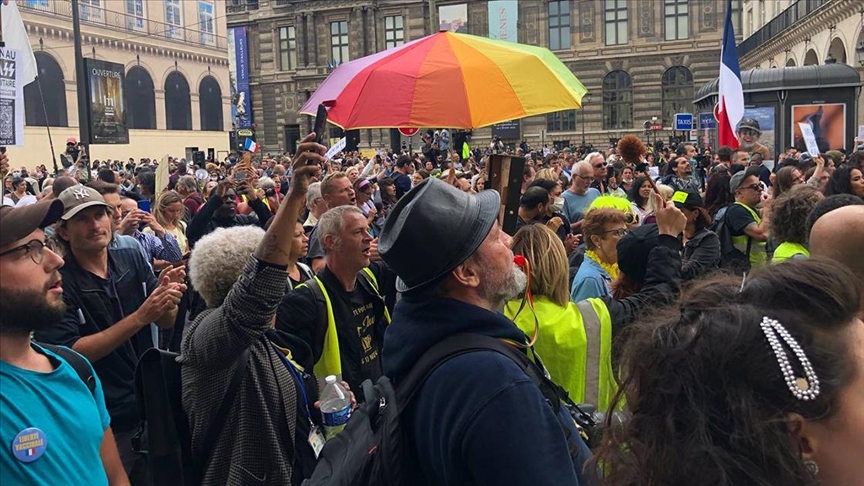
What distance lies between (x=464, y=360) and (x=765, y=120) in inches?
775

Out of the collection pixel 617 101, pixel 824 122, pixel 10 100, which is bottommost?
pixel 10 100

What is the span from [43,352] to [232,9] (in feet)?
183

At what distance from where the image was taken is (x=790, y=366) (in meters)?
1.19

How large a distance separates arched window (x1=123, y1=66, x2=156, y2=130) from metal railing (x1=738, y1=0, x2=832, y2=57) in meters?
34.2

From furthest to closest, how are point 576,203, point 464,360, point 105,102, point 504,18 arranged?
1. point 504,18
2. point 105,102
3. point 576,203
4. point 464,360

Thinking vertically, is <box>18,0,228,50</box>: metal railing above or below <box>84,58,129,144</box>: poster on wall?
above

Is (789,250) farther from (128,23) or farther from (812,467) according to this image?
(128,23)

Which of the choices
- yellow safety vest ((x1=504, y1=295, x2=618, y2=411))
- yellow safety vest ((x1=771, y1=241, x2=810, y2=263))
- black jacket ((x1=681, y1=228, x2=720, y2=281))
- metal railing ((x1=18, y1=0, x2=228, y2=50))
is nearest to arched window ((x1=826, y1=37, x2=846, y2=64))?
black jacket ((x1=681, y1=228, x2=720, y2=281))

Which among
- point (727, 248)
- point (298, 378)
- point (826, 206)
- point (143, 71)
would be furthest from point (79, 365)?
point (143, 71)

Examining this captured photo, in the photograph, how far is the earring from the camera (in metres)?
1.21

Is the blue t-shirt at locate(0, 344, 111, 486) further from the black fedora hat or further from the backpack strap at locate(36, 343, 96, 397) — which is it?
the black fedora hat

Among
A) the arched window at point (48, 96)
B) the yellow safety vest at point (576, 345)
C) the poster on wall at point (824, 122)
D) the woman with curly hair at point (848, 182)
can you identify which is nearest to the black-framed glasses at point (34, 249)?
the yellow safety vest at point (576, 345)

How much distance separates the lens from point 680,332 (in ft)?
4.35

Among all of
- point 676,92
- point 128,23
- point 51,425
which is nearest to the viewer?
point 51,425
